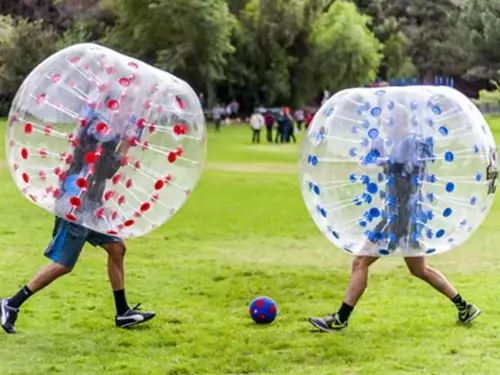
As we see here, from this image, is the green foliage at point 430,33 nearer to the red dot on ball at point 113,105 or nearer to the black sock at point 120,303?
the black sock at point 120,303

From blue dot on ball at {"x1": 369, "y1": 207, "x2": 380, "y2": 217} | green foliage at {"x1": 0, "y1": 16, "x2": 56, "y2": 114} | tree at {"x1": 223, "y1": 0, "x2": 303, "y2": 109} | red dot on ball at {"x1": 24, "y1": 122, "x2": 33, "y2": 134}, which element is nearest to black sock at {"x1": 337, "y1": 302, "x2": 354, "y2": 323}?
blue dot on ball at {"x1": 369, "y1": 207, "x2": 380, "y2": 217}

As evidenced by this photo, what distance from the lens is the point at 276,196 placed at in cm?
1612

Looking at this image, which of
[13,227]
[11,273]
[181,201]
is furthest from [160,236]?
[181,201]

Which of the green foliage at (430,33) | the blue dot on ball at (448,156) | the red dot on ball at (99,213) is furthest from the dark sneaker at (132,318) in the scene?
the green foliage at (430,33)

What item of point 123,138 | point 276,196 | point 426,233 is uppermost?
point 123,138

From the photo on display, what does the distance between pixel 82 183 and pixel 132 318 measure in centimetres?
112

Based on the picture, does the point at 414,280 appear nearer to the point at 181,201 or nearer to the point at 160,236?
the point at 181,201

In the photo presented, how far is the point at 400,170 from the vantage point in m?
6.35

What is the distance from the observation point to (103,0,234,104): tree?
49.9 m

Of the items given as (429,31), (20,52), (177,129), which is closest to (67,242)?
(177,129)

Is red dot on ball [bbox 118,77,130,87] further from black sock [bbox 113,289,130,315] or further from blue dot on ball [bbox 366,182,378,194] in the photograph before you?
blue dot on ball [bbox 366,182,378,194]

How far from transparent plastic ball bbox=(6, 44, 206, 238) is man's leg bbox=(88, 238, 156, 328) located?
241 mm

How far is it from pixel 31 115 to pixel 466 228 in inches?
122

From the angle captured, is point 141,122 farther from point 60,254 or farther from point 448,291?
point 448,291
